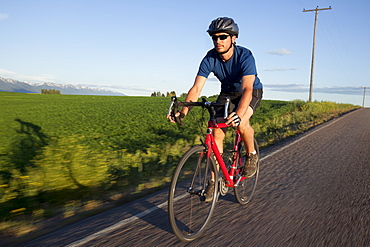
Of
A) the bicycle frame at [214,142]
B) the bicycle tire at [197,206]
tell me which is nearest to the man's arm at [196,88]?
the bicycle frame at [214,142]

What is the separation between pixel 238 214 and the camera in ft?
12.5

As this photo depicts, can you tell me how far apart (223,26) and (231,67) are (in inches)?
24.9

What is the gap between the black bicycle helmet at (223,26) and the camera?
11.4ft

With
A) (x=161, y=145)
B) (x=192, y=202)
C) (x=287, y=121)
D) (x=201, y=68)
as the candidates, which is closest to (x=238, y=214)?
(x=192, y=202)

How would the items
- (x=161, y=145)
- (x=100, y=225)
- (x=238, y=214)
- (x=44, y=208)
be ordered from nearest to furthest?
(x=100, y=225) < (x=238, y=214) < (x=44, y=208) < (x=161, y=145)

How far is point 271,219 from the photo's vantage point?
3.62m

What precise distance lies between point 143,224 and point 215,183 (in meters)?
0.88

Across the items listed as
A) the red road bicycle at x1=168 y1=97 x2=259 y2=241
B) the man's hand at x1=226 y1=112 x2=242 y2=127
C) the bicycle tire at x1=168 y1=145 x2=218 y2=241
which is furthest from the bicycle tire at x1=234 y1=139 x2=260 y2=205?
the man's hand at x1=226 y1=112 x2=242 y2=127

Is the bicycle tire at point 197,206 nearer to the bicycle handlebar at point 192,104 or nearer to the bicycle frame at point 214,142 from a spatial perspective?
the bicycle frame at point 214,142

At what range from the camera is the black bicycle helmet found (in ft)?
11.4

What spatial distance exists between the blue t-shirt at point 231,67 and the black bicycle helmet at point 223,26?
331mm

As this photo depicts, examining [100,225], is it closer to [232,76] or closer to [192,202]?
[192,202]

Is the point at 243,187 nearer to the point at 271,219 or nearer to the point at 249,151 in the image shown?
the point at 249,151

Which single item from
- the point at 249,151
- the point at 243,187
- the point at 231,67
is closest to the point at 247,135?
the point at 249,151
